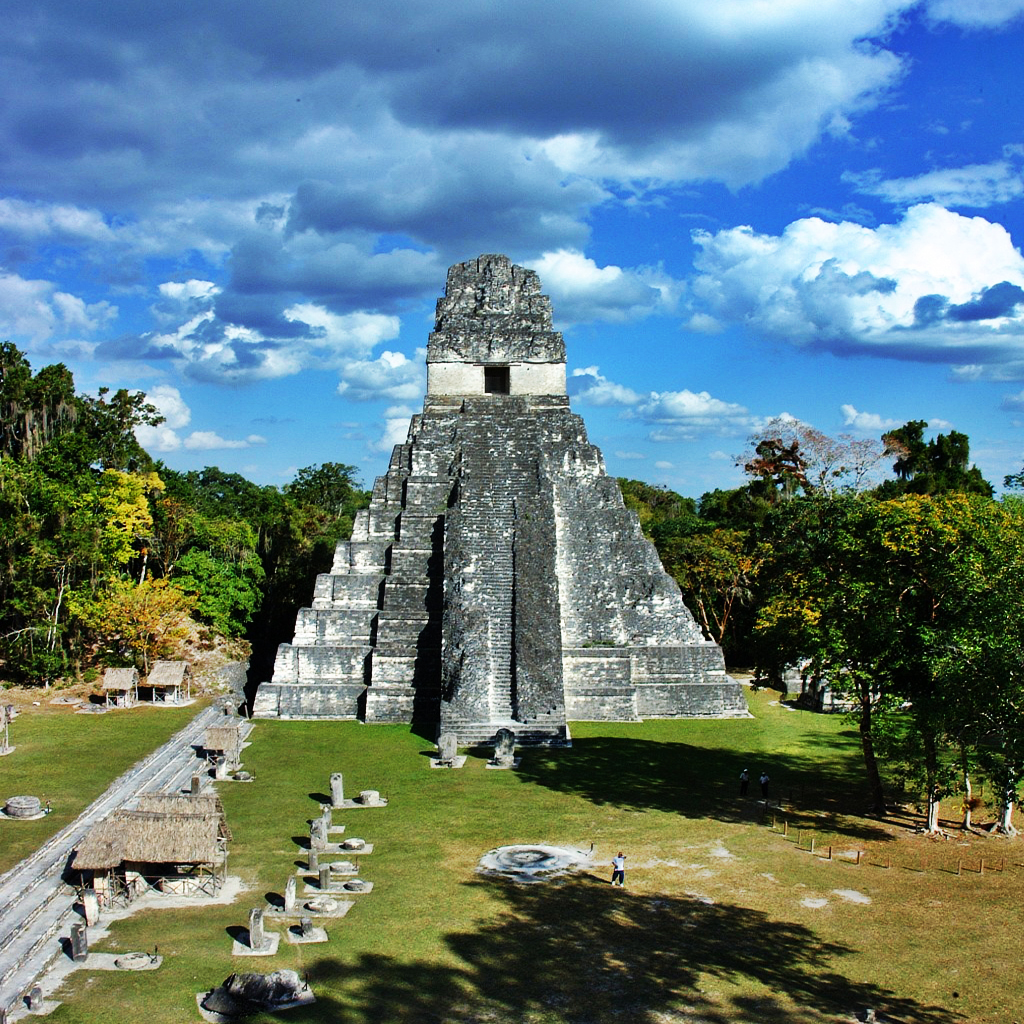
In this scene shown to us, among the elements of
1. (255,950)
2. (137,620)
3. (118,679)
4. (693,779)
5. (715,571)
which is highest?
(715,571)

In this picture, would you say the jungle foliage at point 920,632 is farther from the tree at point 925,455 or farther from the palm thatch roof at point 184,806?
the tree at point 925,455

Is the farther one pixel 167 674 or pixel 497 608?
pixel 167 674

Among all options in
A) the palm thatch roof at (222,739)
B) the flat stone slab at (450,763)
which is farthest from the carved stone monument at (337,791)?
the palm thatch roof at (222,739)

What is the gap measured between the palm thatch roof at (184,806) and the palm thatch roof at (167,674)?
10731 mm

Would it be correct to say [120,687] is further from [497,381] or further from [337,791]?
[497,381]

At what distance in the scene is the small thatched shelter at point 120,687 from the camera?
22.5 m

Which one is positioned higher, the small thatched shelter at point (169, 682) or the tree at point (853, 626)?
the tree at point (853, 626)

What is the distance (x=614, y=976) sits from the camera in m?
9.85

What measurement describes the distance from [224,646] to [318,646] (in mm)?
7873

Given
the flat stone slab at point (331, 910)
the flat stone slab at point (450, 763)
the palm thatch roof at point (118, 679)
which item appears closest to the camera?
the flat stone slab at point (331, 910)

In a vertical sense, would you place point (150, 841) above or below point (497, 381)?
below

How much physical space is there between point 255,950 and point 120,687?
13.7m

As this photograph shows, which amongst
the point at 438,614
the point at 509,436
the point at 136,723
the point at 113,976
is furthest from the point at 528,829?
the point at 509,436

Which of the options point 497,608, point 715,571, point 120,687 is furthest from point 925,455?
point 120,687
